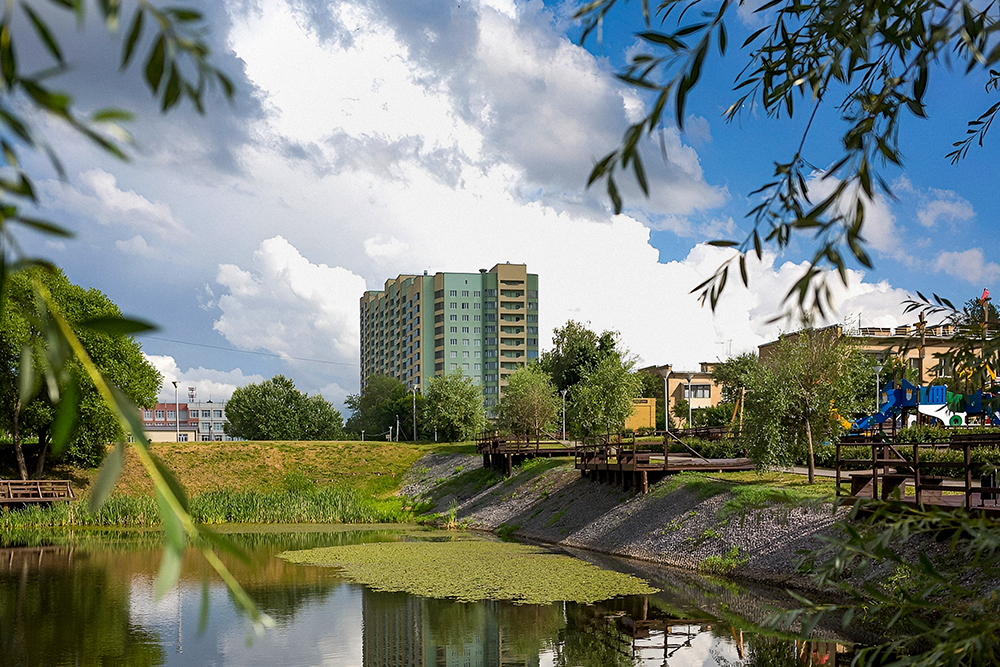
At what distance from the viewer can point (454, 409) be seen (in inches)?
2095

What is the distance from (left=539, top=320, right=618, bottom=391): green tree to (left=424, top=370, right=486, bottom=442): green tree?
12029 millimetres

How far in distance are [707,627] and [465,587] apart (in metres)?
5.69

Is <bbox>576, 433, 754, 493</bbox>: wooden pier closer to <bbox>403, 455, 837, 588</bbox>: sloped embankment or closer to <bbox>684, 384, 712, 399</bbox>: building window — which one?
<bbox>403, 455, 837, 588</bbox>: sloped embankment

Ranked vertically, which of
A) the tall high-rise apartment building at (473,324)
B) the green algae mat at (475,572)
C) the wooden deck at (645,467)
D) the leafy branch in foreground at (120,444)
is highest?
the tall high-rise apartment building at (473,324)

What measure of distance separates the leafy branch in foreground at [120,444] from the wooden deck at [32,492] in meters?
34.9

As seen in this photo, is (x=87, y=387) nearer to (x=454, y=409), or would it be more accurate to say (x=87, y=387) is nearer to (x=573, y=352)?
(x=454, y=409)

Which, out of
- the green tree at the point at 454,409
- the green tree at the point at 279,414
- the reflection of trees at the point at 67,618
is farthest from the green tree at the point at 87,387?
the green tree at the point at 279,414

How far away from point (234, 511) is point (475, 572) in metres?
17.2

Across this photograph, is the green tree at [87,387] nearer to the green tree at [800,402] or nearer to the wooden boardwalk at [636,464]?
the wooden boardwalk at [636,464]

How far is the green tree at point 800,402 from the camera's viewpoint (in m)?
22.4

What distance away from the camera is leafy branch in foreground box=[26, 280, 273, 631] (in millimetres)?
1145

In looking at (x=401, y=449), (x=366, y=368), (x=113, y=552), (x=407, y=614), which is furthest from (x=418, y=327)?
(x=407, y=614)

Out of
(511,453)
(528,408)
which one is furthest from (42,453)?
(528,408)

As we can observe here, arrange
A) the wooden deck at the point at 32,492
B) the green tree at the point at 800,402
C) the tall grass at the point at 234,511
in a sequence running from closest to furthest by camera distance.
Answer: the green tree at the point at 800,402 < the tall grass at the point at 234,511 < the wooden deck at the point at 32,492
